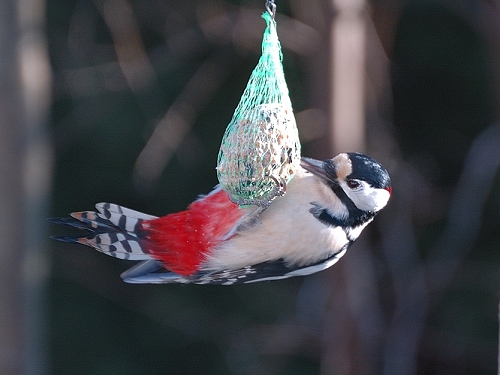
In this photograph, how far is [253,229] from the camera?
2713 millimetres

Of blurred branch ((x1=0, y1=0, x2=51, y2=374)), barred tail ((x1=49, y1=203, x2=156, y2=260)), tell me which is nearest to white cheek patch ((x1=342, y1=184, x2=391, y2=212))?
barred tail ((x1=49, y1=203, x2=156, y2=260))

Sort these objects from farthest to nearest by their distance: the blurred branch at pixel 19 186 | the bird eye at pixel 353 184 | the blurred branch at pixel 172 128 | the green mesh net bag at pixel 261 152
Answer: the blurred branch at pixel 172 128
the blurred branch at pixel 19 186
the bird eye at pixel 353 184
the green mesh net bag at pixel 261 152

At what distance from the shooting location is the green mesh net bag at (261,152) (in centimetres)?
252

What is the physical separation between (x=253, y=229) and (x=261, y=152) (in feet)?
1.10

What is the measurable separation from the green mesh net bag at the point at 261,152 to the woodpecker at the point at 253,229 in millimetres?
134

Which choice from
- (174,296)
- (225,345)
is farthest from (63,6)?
(225,345)

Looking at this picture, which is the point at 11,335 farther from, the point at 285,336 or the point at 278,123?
the point at 278,123

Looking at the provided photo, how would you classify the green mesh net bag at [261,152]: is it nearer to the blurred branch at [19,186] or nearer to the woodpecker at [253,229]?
the woodpecker at [253,229]

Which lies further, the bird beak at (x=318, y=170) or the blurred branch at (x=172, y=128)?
the blurred branch at (x=172, y=128)

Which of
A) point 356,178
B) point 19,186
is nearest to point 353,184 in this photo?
point 356,178

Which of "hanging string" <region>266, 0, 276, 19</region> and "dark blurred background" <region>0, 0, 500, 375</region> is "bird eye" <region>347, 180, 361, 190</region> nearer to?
"hanging string" <region>266, 0, 276, 19</region>

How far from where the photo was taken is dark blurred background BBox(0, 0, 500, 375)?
4.65m

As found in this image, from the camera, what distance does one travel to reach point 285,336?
230 inches

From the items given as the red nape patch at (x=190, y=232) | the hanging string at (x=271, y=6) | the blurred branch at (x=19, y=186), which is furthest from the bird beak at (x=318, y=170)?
the blurred branch at (x=19, y=186)
